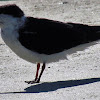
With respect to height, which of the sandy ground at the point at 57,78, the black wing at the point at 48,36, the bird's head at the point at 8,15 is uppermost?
the bird's head at the point at 8,15

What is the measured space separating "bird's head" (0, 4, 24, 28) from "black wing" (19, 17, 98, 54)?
0.64 feet

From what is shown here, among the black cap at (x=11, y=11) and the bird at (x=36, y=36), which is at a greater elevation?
the black cap at (x=11, y=11)

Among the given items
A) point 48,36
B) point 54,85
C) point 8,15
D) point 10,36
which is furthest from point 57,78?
point 8,15

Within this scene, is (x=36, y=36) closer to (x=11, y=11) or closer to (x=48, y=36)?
(x=48, y=36)

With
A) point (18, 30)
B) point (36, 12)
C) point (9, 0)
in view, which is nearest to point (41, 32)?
point (18, 30)

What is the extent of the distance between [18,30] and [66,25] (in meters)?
0.82

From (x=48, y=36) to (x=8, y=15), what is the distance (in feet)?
2.30

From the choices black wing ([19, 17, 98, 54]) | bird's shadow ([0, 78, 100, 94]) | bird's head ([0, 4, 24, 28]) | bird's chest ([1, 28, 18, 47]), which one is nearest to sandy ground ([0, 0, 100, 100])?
bird's shadow ([0, 78, 100, 94])

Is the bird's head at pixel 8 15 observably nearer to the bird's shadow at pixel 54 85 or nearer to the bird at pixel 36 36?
the bird at pixel 36 36

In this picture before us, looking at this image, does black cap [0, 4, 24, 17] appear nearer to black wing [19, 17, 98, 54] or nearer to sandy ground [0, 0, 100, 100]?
black wing [19, 17, 98, 54]

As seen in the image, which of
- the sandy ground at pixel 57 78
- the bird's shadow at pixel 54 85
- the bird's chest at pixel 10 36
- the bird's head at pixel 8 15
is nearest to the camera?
the sandy ground at pixel 57 78

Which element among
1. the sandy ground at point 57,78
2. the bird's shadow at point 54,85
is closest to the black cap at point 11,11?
the sandy ground at point 57,78

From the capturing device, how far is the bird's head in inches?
308

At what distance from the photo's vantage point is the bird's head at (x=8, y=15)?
308 inches
